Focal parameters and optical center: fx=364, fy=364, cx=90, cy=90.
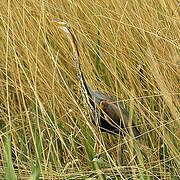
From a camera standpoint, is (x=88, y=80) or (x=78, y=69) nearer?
(x=78, y=69)

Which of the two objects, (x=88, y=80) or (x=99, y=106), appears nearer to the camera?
(x=99, y=106)

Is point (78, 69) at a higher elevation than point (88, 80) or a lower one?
higher

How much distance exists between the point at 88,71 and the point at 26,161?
643 millimetres

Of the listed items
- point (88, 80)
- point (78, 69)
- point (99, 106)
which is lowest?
point (99, 106)

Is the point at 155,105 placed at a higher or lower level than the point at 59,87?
lower

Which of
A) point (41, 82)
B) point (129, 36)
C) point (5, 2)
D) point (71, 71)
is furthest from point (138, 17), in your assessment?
point (5, 2)

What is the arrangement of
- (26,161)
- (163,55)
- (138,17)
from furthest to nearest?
(138,17) < (163,55) < (26,161)

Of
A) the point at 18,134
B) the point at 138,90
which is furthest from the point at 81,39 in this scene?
the point at 18,134

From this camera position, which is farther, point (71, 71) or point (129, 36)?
point (71, 71)

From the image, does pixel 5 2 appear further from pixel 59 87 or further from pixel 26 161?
pixel 26 161

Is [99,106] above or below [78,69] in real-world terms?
below

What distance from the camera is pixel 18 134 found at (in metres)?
2.12

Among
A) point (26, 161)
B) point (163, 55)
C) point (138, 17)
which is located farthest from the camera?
point (138, 17)

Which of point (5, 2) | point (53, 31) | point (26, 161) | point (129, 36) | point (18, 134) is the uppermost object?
point (5, 2)
